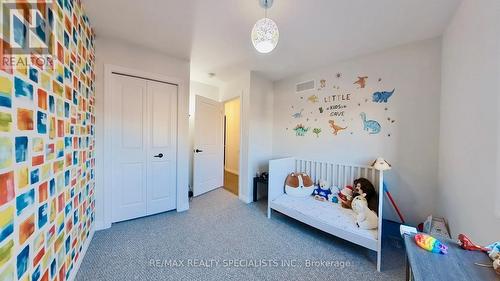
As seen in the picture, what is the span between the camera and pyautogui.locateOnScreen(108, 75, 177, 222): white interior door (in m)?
2.24

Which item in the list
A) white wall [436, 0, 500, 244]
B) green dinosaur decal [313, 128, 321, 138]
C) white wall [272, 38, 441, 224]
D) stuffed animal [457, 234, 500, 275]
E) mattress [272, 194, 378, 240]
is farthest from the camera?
green dinosaur decal [313, 128, 321, 138]

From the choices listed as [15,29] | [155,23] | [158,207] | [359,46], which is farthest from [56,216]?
[359,46]

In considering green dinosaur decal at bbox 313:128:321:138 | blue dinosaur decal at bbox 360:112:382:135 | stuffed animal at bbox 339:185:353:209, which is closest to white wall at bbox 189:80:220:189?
green dinosaur decal at bbox 313:128:321:138

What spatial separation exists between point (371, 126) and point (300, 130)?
3.36ft

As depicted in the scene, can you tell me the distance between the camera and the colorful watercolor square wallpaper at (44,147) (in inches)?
29.8

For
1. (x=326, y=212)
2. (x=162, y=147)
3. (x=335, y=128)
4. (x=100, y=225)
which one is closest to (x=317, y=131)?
(x=335, y=128)

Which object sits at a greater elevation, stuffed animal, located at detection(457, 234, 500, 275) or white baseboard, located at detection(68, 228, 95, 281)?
stuffed animal, located at detection(457, 234, 500, 275)

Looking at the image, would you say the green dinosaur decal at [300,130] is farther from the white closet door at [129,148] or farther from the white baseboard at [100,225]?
the white baseboard at [100,225]

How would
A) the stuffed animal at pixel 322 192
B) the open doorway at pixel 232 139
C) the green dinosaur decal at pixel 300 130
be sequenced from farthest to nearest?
the open doorway at pixel 232 139 → the green dinosaur decal at pixel 300 130 → the stuffed animal at pixel 322 192

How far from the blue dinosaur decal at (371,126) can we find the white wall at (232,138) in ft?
11.1

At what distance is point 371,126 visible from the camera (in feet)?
7.60

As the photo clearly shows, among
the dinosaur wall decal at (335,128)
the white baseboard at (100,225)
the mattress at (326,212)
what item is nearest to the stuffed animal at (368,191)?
the mattress at (326,212)

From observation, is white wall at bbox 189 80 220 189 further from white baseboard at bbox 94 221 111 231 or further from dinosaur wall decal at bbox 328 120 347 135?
dinosaur wall decal at bbox 328 120 347 135

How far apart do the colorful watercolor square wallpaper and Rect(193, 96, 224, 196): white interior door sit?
1674 mm
